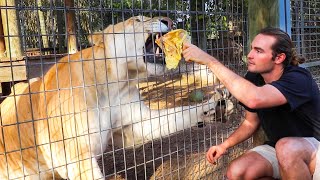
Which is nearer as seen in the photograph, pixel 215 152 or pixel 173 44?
pixel 173 44

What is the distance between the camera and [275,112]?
2959 millimetres

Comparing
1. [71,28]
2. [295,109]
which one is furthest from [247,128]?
[71,28]

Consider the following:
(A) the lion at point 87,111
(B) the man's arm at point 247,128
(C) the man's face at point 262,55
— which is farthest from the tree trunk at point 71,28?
(B) the man's arm at point 247,128

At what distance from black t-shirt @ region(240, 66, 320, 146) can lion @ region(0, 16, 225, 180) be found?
0.77 meters

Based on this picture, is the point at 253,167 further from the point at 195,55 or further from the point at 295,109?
the point at 195,55

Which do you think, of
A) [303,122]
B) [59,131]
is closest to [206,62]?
[303,122]

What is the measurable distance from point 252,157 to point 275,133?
268 millimetres

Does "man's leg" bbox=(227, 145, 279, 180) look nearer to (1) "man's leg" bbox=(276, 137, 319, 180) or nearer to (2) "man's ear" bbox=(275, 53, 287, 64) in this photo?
(1) "man's leg" bbox=(276, 137, 319, 180)

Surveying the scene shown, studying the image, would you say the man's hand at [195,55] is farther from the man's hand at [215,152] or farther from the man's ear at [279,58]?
the man's hand at [215,152]

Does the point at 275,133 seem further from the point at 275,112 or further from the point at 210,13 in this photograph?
the point at 210,13

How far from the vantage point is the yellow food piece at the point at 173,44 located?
2754 millimetres

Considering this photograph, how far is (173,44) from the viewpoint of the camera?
2791 millimetres

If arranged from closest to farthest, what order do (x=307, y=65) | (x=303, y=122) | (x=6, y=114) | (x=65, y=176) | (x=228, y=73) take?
(x=228, y=73) < (x=303, y=122) < (x=65, y=176) < (x=6, y=114) < (x=307, y=65)

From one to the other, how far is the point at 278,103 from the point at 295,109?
34 cm
